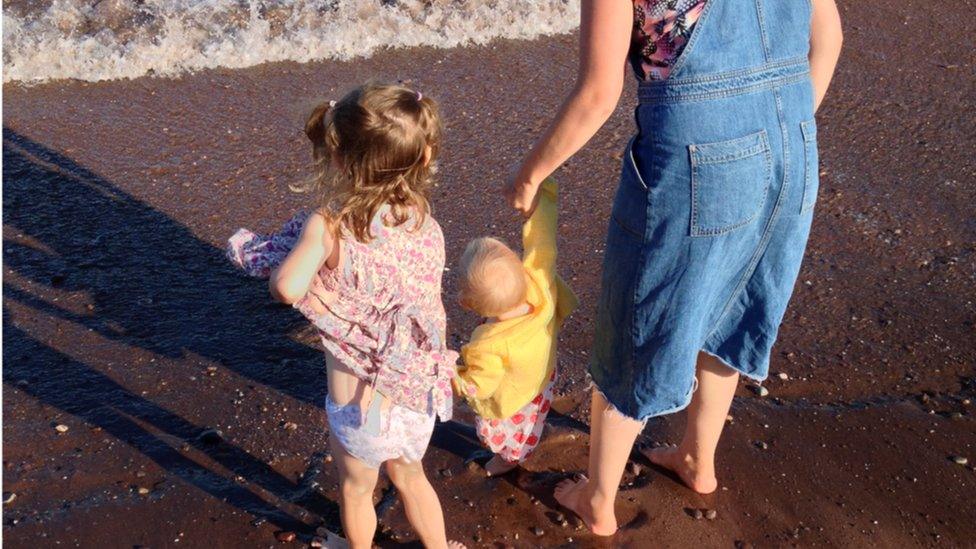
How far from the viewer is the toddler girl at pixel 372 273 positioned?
8.06 ft

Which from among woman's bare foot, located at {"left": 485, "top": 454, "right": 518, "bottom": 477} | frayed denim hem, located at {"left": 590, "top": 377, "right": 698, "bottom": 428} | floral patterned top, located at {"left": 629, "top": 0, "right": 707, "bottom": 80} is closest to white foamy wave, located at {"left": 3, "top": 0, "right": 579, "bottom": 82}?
woman's bare foot, located at {"left": 485, "top": 454, "right": 518, "bottom": 477}

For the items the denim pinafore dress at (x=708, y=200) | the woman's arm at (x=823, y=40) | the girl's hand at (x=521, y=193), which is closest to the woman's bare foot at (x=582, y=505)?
the denim pinafore dress at (x=708, y=200)

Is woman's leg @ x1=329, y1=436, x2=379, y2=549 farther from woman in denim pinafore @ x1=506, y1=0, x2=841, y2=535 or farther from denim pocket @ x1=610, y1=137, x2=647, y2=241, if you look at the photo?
denim pocket @ x1=610, y1=137, x2=647, y2=241

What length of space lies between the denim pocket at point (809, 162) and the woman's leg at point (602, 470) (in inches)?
29.7

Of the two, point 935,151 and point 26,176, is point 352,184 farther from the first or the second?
point 935,151

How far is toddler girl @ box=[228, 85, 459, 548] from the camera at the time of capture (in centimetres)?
246

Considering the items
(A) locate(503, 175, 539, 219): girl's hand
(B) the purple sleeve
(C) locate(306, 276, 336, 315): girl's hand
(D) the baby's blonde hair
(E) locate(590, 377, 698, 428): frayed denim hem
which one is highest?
(A) locate(503, 175, 539, 219): girl's hand

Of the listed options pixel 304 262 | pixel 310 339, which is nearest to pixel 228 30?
pixel 310 339

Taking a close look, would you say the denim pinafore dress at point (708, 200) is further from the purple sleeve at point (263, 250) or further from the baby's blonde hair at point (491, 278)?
the purple sleeve at point (263, 250)

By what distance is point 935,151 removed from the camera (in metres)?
5.52

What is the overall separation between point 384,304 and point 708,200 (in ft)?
2.71

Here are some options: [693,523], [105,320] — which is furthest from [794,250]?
[105,320]

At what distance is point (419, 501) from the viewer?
9.33 feet

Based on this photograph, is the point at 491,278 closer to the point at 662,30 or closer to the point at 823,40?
the point at 662,30
